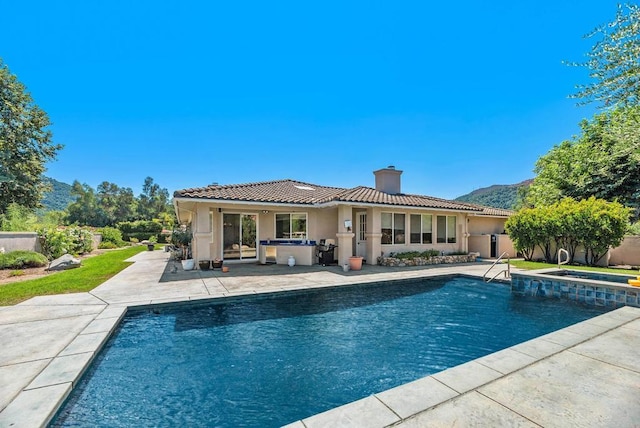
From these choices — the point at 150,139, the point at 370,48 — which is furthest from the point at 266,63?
the point at 150,139

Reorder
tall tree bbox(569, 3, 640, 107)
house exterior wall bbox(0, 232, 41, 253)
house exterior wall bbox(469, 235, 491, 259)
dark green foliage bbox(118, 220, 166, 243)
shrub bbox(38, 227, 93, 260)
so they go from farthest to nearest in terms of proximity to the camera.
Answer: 1. dark green foliage bbox(118, 220, 166, 243)
2. house exterior wall bbox(469, 235, 491, 259)
3. shrub bbox(38, 227, 93, 260)
4. house exterior wall bbox(0, 232, 41, 253)
5. tall tree bbox(569, 3, 640, 107)

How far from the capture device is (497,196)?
189 ft

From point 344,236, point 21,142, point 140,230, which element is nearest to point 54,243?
point 21,142

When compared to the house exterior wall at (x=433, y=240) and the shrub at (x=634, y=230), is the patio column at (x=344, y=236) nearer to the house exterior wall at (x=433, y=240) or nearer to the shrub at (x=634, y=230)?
the house exterior wall at (x=433, y=240)

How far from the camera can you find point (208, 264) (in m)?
12.7

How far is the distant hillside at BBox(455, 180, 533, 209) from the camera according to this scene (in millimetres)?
53531

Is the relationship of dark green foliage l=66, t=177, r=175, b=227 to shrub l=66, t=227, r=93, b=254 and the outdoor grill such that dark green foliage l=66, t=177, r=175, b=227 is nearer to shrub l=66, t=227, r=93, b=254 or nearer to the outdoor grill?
shrub l=66, t=227, r=93, b=254

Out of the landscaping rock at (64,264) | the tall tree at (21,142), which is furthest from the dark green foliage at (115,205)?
the landscaping rock at (64,264)

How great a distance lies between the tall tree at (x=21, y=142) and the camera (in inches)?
822

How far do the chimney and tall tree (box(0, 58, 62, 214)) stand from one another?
2529cm

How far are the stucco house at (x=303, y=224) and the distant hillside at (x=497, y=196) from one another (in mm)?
43662

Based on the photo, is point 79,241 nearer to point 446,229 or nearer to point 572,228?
point 446,229

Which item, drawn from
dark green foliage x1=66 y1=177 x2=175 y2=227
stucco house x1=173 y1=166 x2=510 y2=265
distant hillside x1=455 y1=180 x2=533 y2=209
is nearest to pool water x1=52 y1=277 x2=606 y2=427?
stucco house x1=173 y1=166 x2=510 y2=265

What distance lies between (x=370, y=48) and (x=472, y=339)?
44.3 feet
